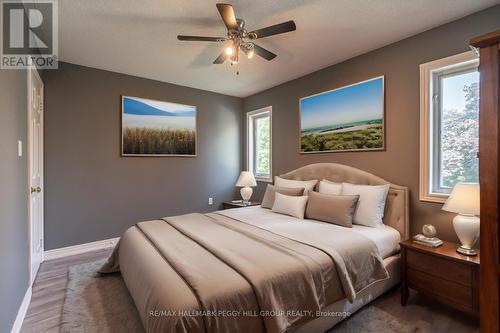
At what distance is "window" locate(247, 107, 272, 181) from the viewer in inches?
185

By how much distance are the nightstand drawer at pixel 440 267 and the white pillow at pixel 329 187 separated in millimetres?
1006

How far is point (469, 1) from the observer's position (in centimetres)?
213

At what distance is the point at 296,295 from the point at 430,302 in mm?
1602

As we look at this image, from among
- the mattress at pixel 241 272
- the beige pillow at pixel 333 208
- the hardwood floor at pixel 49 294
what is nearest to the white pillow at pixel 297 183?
the beige pillow at pixel 333 208

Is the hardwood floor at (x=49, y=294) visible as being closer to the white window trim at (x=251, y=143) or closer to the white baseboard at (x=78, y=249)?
the white baseboard at (x=78, y=249)

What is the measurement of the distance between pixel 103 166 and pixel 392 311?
13.0 feet

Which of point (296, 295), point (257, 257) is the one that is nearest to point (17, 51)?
point (257, 257)

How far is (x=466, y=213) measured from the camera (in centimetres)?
201

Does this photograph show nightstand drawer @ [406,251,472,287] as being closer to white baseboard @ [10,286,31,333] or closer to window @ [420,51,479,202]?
window @ [420,51,479,202]

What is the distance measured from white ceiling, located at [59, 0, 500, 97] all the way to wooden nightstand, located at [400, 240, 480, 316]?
2.15m

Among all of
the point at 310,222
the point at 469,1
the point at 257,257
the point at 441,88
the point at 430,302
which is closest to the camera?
the point at 257,257

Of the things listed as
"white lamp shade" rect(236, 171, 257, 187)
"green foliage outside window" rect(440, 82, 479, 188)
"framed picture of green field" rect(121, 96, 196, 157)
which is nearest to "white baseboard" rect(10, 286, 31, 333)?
"framed picture of green field" rect(121, 96, 196, 157)

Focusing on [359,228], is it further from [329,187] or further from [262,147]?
[262,147]

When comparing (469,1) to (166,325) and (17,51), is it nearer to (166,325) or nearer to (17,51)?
(166,325)
